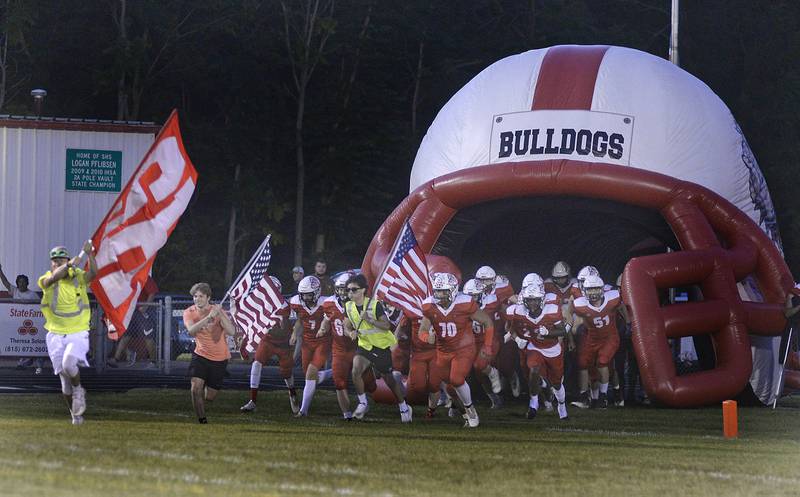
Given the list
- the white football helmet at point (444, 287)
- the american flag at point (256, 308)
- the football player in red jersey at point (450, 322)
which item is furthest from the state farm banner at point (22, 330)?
the white football helmet at point (444, 287)

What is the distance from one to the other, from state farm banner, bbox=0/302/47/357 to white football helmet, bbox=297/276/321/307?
7.53m

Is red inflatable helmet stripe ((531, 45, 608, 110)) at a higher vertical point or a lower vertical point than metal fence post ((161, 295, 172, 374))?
higher

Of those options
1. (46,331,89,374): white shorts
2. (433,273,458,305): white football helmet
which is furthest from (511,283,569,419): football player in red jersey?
(46,331,89,374): white shorts

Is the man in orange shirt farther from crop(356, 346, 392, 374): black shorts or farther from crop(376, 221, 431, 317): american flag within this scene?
crop(376, 221, 431, 317): american flag

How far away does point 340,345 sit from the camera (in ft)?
52.4

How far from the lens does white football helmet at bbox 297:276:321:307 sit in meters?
16.7

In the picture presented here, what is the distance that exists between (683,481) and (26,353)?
15.0m

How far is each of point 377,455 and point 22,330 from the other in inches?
512

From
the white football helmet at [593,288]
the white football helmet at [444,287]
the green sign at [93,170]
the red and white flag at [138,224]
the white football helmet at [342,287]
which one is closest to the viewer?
the red and white flag at [138,224]

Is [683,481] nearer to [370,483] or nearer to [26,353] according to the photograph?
[370,483]

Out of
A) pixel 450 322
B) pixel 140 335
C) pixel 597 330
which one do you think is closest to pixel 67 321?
pixel 450 322

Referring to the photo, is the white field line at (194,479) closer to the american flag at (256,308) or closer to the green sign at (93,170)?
the american flag at (256,308)

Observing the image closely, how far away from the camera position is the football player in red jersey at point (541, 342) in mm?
16438

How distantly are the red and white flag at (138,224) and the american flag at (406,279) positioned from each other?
2577 mm
